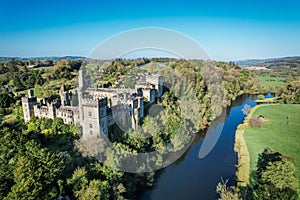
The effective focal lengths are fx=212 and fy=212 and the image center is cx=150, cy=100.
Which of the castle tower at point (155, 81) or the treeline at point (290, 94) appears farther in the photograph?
the treeline at point (290, 94)

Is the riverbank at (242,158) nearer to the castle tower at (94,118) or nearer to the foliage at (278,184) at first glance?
the foliage at (278,184)

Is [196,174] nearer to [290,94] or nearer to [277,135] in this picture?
[277,135]

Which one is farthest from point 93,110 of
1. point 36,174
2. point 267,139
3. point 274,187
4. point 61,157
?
point 267,139

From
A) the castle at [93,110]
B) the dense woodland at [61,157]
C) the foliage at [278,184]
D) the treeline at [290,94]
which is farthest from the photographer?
the treeline at [290,94]

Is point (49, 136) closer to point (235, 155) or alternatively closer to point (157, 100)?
point (157, 100)

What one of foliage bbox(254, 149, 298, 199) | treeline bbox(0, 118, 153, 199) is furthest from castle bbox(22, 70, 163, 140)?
foliage bbox(254, 149, 298, 199)

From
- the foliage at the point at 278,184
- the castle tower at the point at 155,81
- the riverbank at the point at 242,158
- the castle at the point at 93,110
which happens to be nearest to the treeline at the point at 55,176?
the castle at the point at 93,110

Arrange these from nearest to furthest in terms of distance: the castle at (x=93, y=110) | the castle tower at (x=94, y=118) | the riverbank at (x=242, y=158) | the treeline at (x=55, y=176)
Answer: the treeline at (x=55, y=176) < the castle tower at (x=94, y=118) < the castle at (x=93, y=110) < the riverbank at (x=242, y=158)
